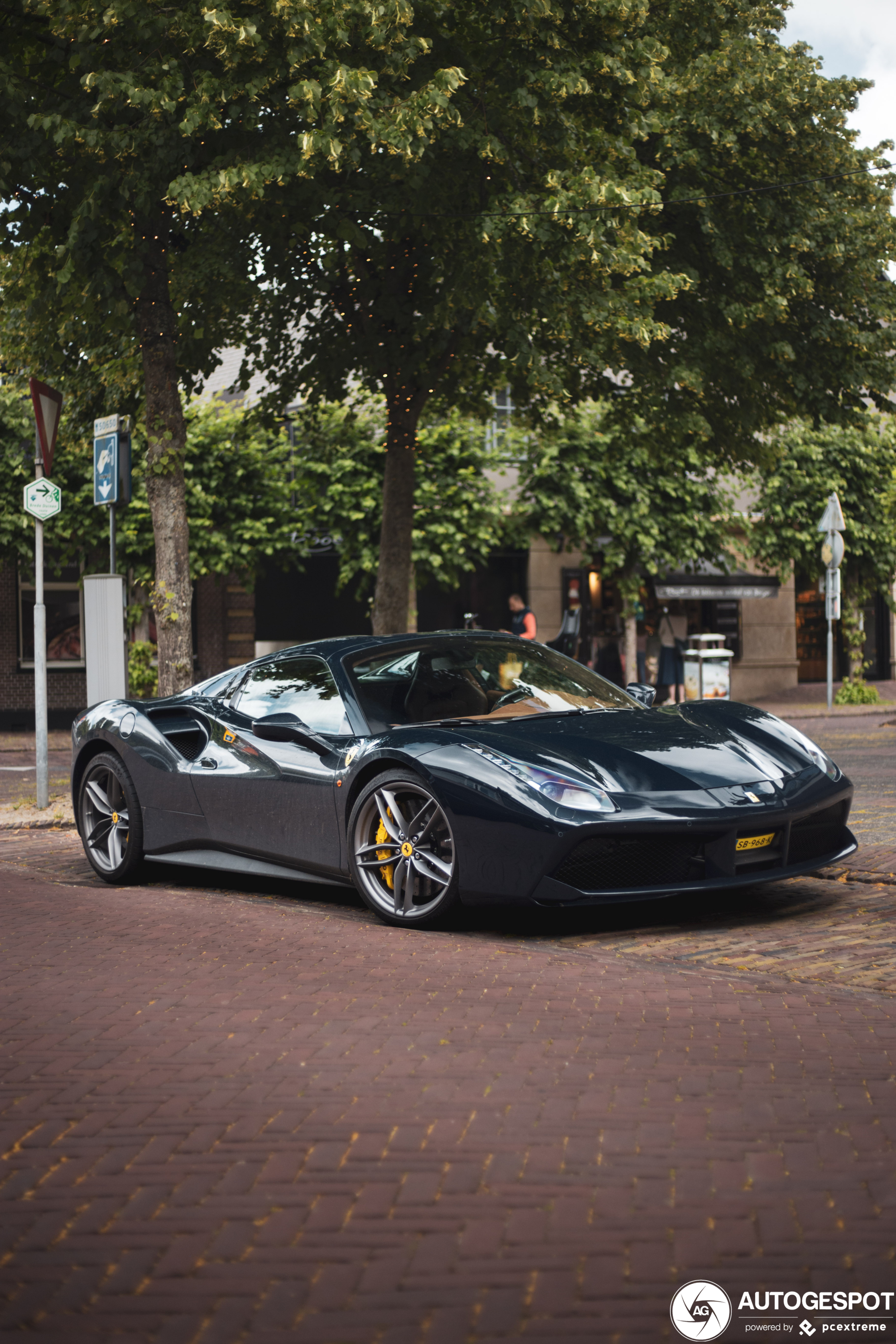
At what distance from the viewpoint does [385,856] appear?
611 centimetres

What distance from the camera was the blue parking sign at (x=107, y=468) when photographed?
11.7 m

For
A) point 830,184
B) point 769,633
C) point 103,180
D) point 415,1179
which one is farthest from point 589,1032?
point 769,633

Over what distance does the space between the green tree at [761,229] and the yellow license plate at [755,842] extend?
1041cm

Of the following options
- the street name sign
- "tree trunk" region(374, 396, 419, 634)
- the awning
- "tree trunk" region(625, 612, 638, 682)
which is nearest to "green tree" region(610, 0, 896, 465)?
"tree trunk" region(374, 396, 419, 634)

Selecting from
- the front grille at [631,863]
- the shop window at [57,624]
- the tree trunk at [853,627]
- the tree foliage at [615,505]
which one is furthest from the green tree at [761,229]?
the tree trunk at [853,627]

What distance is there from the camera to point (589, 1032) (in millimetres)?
4234

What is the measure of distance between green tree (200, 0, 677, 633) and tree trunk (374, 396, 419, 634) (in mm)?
507

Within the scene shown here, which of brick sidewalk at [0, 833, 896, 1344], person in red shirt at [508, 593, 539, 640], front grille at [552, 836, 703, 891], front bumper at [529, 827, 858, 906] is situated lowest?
brick sidewalk at [0, 833, 896, 1344]

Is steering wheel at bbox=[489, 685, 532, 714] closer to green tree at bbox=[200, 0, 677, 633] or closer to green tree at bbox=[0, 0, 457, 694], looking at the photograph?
green tree at bbox=[0, 0, 457, 694]

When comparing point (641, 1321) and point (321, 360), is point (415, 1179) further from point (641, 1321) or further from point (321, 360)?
point (321, 360)

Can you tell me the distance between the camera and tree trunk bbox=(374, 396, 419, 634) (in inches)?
621

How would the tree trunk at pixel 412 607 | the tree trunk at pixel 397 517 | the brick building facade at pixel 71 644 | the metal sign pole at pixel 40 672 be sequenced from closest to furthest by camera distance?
the metal sign pole at pixel 40 672, the tree trunk at pixel 397 517, the tree trunk at pixel 412 607, the brick building facade at pixel 71 644

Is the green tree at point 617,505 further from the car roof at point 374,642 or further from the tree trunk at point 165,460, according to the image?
the car roof at point 374,642

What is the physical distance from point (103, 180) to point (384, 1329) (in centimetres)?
1055
